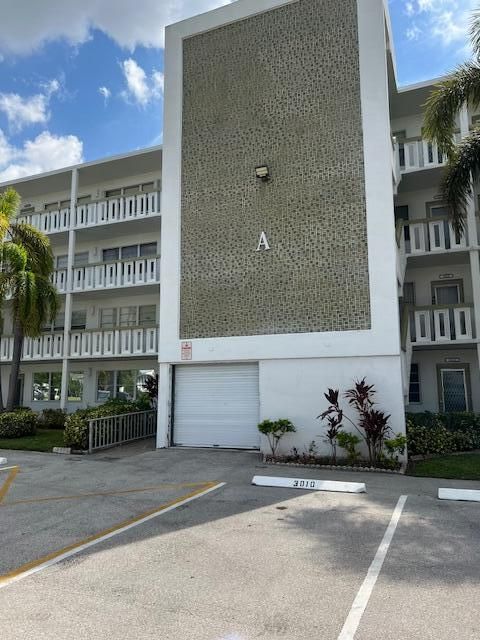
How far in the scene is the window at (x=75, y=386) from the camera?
2157cm

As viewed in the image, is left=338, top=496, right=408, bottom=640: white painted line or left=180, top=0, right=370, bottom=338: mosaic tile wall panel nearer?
left=338, top=496, right=408, bottom=640: white painted line

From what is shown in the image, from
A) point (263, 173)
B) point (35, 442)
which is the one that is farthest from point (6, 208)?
point (263, 173)

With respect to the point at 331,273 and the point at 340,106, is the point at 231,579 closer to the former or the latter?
the point at 331,273

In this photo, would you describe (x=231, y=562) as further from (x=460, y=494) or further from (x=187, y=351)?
(x=187, y=351)

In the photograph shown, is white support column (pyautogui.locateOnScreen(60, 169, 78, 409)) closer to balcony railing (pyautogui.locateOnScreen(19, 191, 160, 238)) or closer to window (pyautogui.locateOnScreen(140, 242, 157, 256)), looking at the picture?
balcony railing (pyautogui.locateOnScreen(19, 191, 160, 238))

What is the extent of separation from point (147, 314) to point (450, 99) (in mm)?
13714

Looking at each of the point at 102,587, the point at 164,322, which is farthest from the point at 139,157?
the point at 102,587

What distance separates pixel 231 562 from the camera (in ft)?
17.5

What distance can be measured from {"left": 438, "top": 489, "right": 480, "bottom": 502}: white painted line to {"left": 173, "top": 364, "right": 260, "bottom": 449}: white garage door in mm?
5820

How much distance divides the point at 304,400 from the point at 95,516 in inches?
257

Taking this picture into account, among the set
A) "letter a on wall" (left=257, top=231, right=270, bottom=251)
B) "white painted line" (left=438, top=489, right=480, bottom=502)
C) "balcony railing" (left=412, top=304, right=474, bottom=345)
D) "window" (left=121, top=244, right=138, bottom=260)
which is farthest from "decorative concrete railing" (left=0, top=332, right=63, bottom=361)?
"white painted line" (left=438, top=489, right=480, bottom=502)

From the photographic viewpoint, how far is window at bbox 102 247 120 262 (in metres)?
21.9

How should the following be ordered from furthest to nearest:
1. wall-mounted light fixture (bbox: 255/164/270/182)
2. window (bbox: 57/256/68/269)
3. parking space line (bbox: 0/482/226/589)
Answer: window (bbox: 57/256/68/269), wall-mounted light fixture (bbox: 255/164/270/182), parking space line (bbox: 0/482/226/589)

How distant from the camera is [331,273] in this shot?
41.6ft
